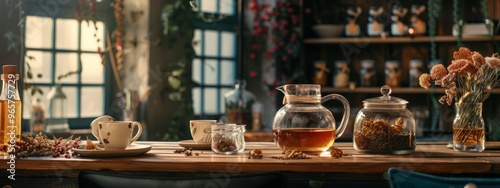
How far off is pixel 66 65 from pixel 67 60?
1.3 inches

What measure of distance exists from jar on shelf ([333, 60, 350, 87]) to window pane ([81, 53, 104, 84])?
1822 millimetres

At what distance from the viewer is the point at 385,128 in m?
2.18

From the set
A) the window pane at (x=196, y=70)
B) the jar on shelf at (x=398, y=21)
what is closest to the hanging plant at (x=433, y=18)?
the jar on shelf at (x=398, y=21)

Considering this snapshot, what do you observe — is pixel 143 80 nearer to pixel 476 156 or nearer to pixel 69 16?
pixel 69 16

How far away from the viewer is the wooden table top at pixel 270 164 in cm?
190

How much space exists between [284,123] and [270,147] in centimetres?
20

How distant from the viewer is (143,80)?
5262 mm

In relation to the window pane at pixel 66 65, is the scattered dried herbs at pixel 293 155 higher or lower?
lower

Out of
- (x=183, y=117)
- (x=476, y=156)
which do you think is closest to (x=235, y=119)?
(x=183, y=117)

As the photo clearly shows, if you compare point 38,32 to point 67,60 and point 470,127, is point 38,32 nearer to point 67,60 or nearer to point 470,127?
point 67,60

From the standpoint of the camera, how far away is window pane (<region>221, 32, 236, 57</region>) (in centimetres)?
612

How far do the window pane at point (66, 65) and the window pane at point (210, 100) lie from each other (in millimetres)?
1131

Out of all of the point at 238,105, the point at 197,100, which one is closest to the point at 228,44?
the point at 197,100

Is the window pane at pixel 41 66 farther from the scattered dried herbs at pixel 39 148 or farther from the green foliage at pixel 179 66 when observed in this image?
the scattered dried herbs at pixel 39 148
